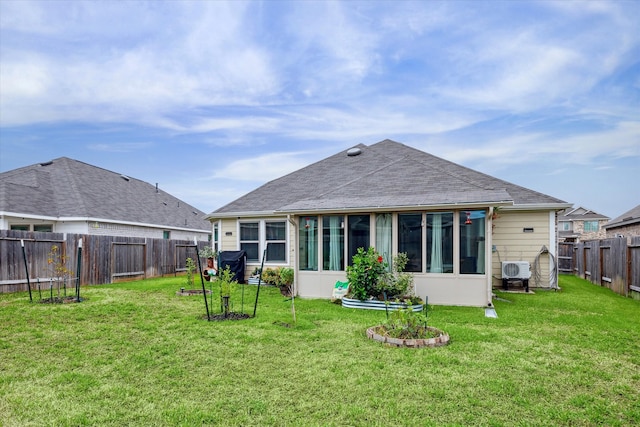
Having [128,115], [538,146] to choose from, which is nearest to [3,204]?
[128,115]

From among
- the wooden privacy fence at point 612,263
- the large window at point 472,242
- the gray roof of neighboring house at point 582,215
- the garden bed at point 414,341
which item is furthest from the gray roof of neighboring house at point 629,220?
the garden bed at point 414,341

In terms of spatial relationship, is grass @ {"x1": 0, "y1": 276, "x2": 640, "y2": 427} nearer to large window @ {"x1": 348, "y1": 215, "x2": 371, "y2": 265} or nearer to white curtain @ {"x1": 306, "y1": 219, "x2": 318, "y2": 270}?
large window @ {"x1": 348, "y1": 215, "x2": 371, "y2": 265}

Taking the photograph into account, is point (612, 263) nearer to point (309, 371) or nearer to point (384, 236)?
point (384, 236)

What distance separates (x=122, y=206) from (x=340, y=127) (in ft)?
37.2

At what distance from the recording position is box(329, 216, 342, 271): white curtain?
9328 mm

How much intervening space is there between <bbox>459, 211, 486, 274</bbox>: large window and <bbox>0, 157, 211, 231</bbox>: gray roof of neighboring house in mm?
12052

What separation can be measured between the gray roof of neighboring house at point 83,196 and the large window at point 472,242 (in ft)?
39.5

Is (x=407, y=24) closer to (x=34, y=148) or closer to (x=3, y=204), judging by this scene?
(x=3, y=204)

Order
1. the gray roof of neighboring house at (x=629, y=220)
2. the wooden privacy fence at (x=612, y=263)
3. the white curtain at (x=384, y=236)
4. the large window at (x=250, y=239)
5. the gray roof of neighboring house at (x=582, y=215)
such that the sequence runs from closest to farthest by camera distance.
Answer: the white curtain at (x=384, y=236) → the wooden privacy fence at (x=612, y=263) → the large window at (x=250, y=239) → the gray roof of neighboring house at (x=629, y=220) → the gray roof of neighboring house at (x=582, y=215)

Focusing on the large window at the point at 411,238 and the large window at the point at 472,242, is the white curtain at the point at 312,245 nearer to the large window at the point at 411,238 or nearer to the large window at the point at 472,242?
the large window at the point at 411,238

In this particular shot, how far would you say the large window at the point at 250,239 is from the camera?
518 inches

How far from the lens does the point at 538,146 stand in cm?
1582

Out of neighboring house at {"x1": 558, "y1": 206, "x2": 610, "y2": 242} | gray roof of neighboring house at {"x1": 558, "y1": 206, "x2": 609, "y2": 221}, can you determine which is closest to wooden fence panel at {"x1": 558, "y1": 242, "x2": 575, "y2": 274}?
neighboring house at {"x1": 558, "y1": 206, "x2": 610, "y2": 242}

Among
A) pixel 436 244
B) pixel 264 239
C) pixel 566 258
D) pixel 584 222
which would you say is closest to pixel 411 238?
pixel 436 244
